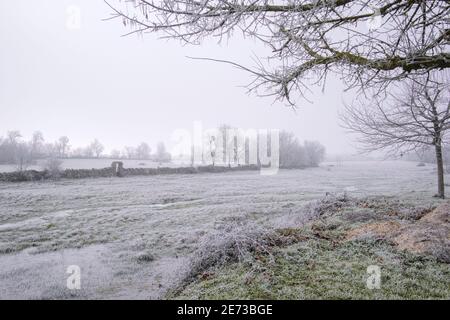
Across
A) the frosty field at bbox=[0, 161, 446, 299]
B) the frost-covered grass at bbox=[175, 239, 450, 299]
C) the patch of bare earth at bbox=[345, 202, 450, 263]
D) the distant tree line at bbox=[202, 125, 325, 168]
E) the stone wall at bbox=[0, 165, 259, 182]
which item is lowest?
the frosty field at bbox=[0, 161, 446, 299]

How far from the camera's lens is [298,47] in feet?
14.0

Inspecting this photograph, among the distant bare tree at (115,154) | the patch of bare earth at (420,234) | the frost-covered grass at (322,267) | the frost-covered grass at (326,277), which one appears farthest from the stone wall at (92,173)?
the distant bare tree at (115,154)

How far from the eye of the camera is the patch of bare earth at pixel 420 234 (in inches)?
219

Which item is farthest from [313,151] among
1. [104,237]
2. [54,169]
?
[104,237]

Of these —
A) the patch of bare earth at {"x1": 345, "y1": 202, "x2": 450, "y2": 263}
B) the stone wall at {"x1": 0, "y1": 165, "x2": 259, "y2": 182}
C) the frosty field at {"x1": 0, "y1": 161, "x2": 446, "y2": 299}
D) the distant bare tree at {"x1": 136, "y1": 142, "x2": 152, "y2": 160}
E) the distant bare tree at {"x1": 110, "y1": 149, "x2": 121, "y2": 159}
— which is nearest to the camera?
the patch of bare earth at {"x1": 345, "y1": 202, "x2": 450, "y2": 263}

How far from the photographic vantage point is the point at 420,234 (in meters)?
6.32

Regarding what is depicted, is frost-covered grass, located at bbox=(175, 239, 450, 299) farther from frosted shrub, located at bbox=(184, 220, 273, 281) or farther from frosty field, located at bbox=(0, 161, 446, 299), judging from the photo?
frosty field, located at bbox=(0, 161, 446, 299)

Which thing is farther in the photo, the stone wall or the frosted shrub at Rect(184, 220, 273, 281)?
the stone wall

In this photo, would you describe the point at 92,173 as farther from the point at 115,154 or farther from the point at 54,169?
the point at 115,154

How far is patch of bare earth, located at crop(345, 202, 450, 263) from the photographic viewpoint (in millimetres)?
5570

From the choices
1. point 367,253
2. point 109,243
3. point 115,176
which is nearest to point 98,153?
point 115,176

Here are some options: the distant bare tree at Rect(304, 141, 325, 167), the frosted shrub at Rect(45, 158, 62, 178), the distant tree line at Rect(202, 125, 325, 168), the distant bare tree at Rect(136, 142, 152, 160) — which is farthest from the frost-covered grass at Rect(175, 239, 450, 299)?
the distant bare tree at Rect(136, 142, 152, 160)

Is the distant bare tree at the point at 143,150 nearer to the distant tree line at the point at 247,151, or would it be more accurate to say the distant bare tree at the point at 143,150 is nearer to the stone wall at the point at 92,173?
the distant tree line at the point at 247,151
